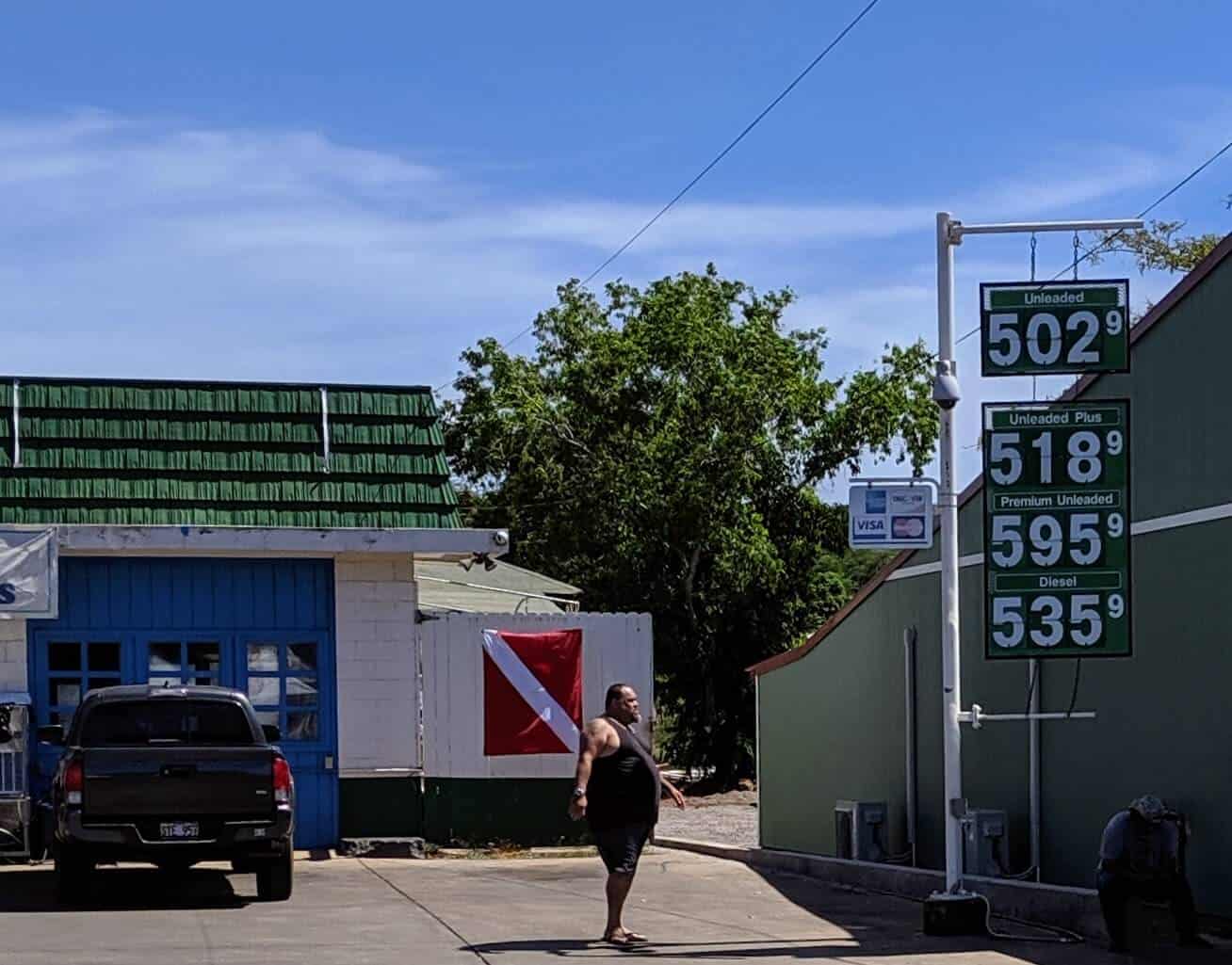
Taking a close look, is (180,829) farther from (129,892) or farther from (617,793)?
(617,793)

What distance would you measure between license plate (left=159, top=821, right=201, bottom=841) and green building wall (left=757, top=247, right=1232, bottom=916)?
266 inches

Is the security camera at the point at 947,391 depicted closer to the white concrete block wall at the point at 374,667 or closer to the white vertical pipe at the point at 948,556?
the white vertical pipe at the point at 948,556

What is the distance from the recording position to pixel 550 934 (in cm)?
1387

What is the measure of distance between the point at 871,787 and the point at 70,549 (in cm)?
842

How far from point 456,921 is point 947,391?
5.30 m

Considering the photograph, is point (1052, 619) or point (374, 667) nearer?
point (1052, 619)

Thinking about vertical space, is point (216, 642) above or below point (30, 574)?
below

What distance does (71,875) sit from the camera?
1540cm

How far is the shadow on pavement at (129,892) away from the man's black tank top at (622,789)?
3.63m

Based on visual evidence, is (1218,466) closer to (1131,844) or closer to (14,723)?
(1131,844)

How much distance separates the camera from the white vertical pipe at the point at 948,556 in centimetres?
1355

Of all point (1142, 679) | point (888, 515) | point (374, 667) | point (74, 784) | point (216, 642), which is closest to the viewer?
point (1142, 679)


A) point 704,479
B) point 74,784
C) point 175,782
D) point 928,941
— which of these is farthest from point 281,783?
point 704,479

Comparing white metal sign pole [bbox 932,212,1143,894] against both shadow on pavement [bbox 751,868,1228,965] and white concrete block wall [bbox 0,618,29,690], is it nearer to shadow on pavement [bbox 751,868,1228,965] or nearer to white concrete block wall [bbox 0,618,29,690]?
shadow on pavement [bbox 751,868,1228,965]
